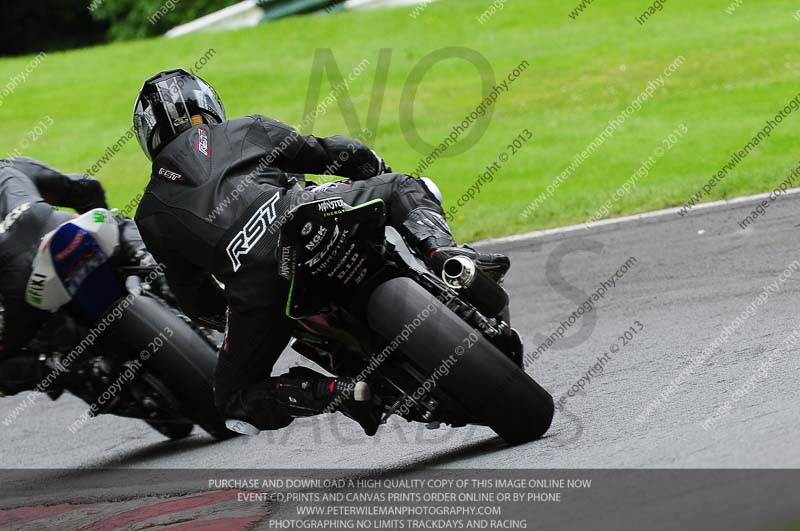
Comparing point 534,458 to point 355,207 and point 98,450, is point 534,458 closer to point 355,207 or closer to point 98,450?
point 355,207

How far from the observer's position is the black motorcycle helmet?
5.37 meters

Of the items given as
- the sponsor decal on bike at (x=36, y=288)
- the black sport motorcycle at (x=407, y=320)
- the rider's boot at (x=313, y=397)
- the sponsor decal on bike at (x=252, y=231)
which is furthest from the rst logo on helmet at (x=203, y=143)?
the sponsor decal on bike at (x=36, y=288)

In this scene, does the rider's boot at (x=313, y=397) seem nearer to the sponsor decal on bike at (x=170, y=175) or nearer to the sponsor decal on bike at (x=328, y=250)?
the sponsor decal on bike at (x=328, y=250)

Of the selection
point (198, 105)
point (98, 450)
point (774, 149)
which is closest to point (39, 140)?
point (774, 149)

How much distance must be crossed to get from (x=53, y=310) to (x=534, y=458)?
3.01 meters

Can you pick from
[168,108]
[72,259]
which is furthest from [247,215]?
[72,259]

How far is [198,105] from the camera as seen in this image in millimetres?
5422

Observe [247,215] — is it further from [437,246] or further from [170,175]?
[437,246]

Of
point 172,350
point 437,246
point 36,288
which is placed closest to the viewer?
point 437,246

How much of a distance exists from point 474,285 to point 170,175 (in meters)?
1.37

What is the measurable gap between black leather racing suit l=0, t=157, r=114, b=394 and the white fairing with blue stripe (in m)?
0.09

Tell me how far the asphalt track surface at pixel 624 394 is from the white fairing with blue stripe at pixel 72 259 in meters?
1.01

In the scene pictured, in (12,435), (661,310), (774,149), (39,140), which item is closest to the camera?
(661,310)

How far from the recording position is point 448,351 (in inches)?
189
